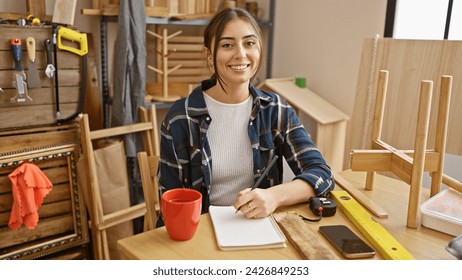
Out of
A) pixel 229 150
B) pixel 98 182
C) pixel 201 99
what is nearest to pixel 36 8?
pixel 98 182

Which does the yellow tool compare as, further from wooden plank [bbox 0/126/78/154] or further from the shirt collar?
wooden plank [bbox 0/126/78/154]

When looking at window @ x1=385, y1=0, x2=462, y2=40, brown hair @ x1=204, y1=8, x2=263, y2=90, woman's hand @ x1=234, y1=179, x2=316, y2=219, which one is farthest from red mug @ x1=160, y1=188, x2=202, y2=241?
window @ x1=385, y1=0, x2=462, y2=40

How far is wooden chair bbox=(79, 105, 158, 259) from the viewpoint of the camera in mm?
1704

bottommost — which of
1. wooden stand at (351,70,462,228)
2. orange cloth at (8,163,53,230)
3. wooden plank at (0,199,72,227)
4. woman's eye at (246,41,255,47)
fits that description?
wooden plank at (0,199,72,227)

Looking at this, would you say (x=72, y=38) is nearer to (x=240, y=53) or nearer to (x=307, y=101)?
(x=240, y=53)

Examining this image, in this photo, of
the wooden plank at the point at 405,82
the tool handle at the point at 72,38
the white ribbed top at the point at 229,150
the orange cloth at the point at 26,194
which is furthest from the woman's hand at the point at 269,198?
the tool handle at the point at 72,38

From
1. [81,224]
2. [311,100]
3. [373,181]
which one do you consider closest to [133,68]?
[81,224]

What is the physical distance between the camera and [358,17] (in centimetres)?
210

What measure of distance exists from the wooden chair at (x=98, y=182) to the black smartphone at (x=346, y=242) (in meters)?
1.16

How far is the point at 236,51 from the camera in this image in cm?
108

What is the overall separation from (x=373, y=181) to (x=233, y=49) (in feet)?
1.60

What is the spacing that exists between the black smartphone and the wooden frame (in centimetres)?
121

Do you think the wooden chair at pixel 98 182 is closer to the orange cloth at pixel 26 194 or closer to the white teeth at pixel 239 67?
the orange cloth at pixel 26 194
